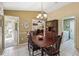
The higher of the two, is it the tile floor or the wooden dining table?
the wooden dining table

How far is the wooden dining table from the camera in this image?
175 cm

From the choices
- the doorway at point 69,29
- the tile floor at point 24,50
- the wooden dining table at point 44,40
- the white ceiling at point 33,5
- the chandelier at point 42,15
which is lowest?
the tile floor at point 24,50

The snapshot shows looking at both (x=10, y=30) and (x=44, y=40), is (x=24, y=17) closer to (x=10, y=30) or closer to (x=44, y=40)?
(x=10, y=30)

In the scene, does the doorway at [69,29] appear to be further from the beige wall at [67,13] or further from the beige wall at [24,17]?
the beige wall at [24,17]

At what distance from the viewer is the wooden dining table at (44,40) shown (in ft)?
5.76

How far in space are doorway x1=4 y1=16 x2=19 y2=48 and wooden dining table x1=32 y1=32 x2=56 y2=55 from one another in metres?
0.30

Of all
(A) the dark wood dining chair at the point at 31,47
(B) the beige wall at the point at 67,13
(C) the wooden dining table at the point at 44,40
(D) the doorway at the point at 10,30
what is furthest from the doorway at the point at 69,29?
(D) the doorway at the point at 10,30

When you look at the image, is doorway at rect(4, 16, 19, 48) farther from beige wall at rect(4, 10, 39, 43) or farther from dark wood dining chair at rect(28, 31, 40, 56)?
dark wood dining chair at rect(28, 31, 40, 56)

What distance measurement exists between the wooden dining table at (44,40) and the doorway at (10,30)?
0.97 ft

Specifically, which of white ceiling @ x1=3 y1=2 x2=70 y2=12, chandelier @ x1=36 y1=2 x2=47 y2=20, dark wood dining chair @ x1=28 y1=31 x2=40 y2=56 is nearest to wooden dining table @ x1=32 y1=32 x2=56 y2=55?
dark wood dining chair @ x1=28 y1=31 x2=40 y2=56

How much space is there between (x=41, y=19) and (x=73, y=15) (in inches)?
19.2

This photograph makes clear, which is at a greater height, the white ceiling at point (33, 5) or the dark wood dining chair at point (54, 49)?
the white ceiling at point (33, 5)

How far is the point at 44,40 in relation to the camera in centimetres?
177

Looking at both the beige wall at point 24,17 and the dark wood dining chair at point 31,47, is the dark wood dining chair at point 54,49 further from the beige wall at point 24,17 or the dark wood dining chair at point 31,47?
the beige wall at point 24,17
